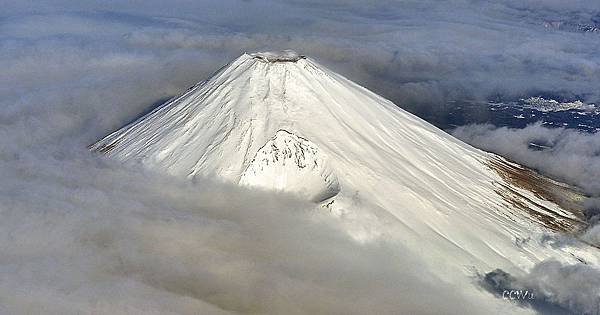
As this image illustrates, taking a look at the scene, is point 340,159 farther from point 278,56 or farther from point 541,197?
point 541,197

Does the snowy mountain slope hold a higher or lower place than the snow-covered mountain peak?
lower

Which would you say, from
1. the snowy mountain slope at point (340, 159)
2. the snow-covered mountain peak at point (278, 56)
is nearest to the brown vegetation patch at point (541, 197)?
the snowy mountain slope at point (340, 159)

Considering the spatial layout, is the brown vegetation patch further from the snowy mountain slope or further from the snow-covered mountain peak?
the snow-covered mountain peak

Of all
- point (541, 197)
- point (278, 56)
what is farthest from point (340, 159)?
point (541, 197)

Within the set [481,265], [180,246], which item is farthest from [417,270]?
[180,246]

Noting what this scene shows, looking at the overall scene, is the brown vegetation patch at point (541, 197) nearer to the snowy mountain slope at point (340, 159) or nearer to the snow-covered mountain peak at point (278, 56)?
the snowy mountain slope at point (340, 159)

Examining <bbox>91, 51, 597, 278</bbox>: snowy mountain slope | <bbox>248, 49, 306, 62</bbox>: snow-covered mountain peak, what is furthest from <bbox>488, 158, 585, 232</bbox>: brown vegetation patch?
<bbox>248, 49, 306, 62</bbox>: snow-covered mountain peak

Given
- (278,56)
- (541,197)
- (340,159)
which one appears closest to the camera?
(340,159)

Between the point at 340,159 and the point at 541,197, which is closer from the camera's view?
the point at 340,159
